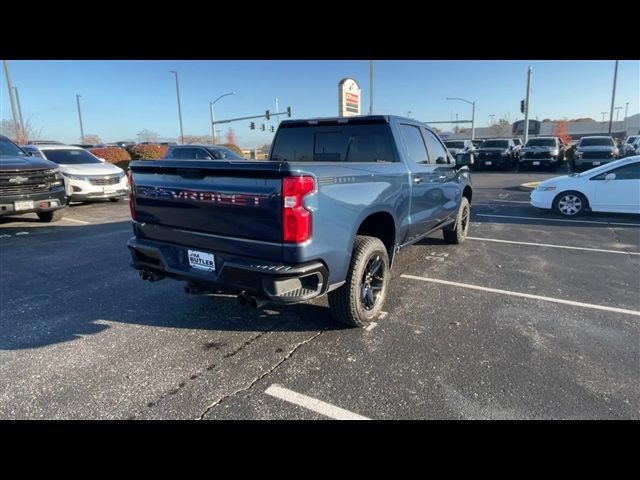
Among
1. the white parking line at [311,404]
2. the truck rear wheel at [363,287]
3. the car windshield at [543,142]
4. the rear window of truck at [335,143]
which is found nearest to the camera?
the white parking line at [311,404]

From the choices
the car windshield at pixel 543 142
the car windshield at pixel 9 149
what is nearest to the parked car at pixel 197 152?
the car windshield at pixel 9 149

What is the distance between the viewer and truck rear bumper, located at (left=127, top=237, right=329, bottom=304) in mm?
2789

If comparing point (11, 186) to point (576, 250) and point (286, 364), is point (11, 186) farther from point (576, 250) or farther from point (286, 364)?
point (576, 250)

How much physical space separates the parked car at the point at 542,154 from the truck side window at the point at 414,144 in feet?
64.0

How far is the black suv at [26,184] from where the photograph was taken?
24.3ft

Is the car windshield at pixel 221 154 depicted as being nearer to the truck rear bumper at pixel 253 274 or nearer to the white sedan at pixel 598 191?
the white sedan at pixel 598 191

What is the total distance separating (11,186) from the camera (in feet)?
24.6

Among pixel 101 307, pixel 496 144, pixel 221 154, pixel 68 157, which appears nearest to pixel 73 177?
pixel 68 157

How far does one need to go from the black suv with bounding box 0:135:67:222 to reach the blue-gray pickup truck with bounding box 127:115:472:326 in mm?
5596

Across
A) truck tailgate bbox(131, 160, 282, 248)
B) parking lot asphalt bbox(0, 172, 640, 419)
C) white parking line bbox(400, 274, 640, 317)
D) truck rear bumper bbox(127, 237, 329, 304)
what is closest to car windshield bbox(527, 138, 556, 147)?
parking lot asphalt bbox(0, 172, 640, 419)

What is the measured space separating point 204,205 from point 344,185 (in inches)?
44.3

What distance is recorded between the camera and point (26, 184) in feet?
25.3

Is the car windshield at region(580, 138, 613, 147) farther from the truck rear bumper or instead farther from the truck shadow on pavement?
the truck rear bumper
